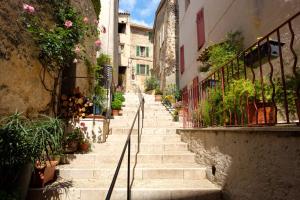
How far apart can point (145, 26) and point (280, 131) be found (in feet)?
75.9

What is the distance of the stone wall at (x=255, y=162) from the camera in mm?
2020

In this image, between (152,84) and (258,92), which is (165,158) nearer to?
(258,92)

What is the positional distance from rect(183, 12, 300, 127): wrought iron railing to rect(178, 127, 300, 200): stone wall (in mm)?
216

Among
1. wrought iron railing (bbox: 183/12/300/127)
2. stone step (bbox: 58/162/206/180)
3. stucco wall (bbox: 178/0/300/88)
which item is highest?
stucco wall (bbox: 178/0/300/88)

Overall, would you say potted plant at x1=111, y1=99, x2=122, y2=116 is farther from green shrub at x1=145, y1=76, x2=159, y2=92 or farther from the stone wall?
green shrub at x1=145, y1=76, x2=159, y2=92

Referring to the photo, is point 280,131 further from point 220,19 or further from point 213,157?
point 220,19

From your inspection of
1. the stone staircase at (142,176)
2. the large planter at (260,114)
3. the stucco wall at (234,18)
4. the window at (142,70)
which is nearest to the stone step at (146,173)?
the stone staircase at (142,176)

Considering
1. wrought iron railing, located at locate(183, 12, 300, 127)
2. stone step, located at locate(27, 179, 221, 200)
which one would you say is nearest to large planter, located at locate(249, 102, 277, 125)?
wrought iron railing, located at locate(183, 12, 300, 127)

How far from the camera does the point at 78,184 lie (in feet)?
12.3

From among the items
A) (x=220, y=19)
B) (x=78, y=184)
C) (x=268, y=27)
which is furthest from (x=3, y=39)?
(x=220, y=19)

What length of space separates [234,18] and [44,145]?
214 inches

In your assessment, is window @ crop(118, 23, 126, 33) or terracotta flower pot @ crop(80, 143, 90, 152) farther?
window @ crop(118, 23, 126, 33)

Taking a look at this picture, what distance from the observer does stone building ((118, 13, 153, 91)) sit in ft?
73.7

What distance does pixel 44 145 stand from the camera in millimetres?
3336
